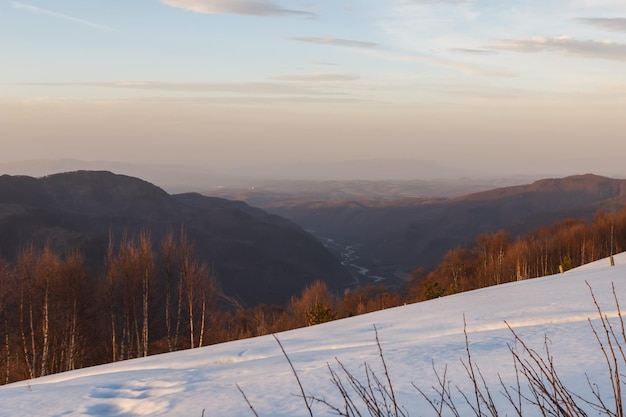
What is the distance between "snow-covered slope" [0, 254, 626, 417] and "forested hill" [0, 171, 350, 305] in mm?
81853

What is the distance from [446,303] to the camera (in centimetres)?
2112

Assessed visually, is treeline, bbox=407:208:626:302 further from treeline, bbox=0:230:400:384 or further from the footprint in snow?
the footprint in snow

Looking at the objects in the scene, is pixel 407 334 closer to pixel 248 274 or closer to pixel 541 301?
pixel 541 301

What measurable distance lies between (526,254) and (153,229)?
97.5 m

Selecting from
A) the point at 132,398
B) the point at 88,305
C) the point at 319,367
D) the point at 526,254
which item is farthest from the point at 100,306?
the point at 526,254

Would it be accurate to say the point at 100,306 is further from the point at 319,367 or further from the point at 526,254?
the point at 526,254

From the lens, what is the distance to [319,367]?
10.5 meters

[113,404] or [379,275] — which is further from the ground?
[113,404]

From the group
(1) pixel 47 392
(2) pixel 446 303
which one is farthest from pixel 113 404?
(2) pixel 446 303

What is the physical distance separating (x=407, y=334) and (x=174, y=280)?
24545mm

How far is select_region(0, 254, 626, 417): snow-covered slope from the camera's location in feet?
27.6

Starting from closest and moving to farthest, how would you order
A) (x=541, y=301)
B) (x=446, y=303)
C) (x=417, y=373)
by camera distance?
1. (x=417, y=373)
2. (x=541, y=301)
3. (x=446, y=303)

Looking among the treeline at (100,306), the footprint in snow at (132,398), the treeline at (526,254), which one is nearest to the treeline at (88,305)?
the treeline at (100,306)

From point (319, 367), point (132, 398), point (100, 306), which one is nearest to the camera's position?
point (132, 398)
